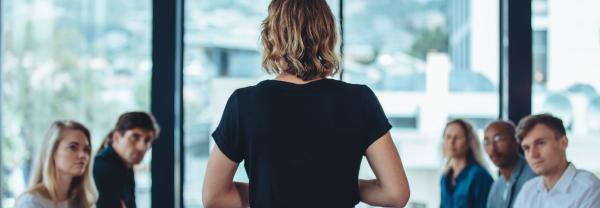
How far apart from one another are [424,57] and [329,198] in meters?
2.74

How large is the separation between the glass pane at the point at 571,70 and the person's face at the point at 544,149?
1.07 metres

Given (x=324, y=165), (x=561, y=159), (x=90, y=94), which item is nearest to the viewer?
(x=324, y=165)

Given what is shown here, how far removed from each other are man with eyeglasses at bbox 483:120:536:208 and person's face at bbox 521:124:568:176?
1.03 ft

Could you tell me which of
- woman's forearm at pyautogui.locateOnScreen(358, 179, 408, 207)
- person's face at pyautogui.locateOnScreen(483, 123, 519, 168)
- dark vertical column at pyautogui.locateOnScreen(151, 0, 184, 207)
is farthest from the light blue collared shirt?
dark vertical column at pyautogui.locateOnScreen(151, 0, 184, 207)

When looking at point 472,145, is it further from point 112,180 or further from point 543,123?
point 112,180

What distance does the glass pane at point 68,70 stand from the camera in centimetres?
408

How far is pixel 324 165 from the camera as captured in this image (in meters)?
1.35

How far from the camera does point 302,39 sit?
135 centimetres

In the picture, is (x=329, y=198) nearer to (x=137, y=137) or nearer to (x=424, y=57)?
(x=137, y=137)

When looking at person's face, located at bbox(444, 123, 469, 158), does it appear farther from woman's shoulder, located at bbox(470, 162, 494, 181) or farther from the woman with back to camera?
the woman with back to camera

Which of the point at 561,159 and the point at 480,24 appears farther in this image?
the point at 480,24

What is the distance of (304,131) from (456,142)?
2.28 m

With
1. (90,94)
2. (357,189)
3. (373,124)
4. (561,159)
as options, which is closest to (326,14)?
(373,124)

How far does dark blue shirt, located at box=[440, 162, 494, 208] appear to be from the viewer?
3355mm
